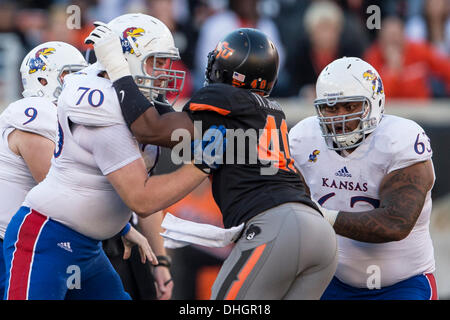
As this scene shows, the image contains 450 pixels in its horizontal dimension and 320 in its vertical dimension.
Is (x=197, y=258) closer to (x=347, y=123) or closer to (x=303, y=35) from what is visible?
(x=347, y=123)

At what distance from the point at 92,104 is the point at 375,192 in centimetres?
147

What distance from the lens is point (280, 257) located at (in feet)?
9.91

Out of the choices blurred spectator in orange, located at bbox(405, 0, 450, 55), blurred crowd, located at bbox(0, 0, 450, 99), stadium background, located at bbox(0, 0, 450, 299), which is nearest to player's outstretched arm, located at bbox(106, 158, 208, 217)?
stadium background, located at bbox(0, 0, 450, 299)

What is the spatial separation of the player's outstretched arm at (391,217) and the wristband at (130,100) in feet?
3.51

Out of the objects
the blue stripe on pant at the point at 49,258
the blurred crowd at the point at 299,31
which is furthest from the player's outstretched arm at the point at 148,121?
the blurred crowd at the point at 299,31

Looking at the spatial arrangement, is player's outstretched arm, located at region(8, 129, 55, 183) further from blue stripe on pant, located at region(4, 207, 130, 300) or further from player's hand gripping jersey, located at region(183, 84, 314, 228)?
player's hand gripping jersey, located at region(183, 84, 314, 228)

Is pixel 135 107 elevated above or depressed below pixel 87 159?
above

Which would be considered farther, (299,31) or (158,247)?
(299,31)

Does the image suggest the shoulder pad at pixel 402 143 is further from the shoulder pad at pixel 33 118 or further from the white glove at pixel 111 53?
the shoulder pad at pixel 33 118

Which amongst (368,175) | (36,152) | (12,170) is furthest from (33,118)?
(368,175)

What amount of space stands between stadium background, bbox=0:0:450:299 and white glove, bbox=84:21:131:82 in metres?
2.99

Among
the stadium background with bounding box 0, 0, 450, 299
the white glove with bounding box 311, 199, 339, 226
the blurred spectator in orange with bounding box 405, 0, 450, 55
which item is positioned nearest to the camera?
the white glove with bounding box 311, 199, 339, 226

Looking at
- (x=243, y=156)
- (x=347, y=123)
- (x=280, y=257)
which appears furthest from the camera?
(x=347, y=123)

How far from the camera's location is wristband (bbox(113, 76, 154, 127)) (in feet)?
10.4
